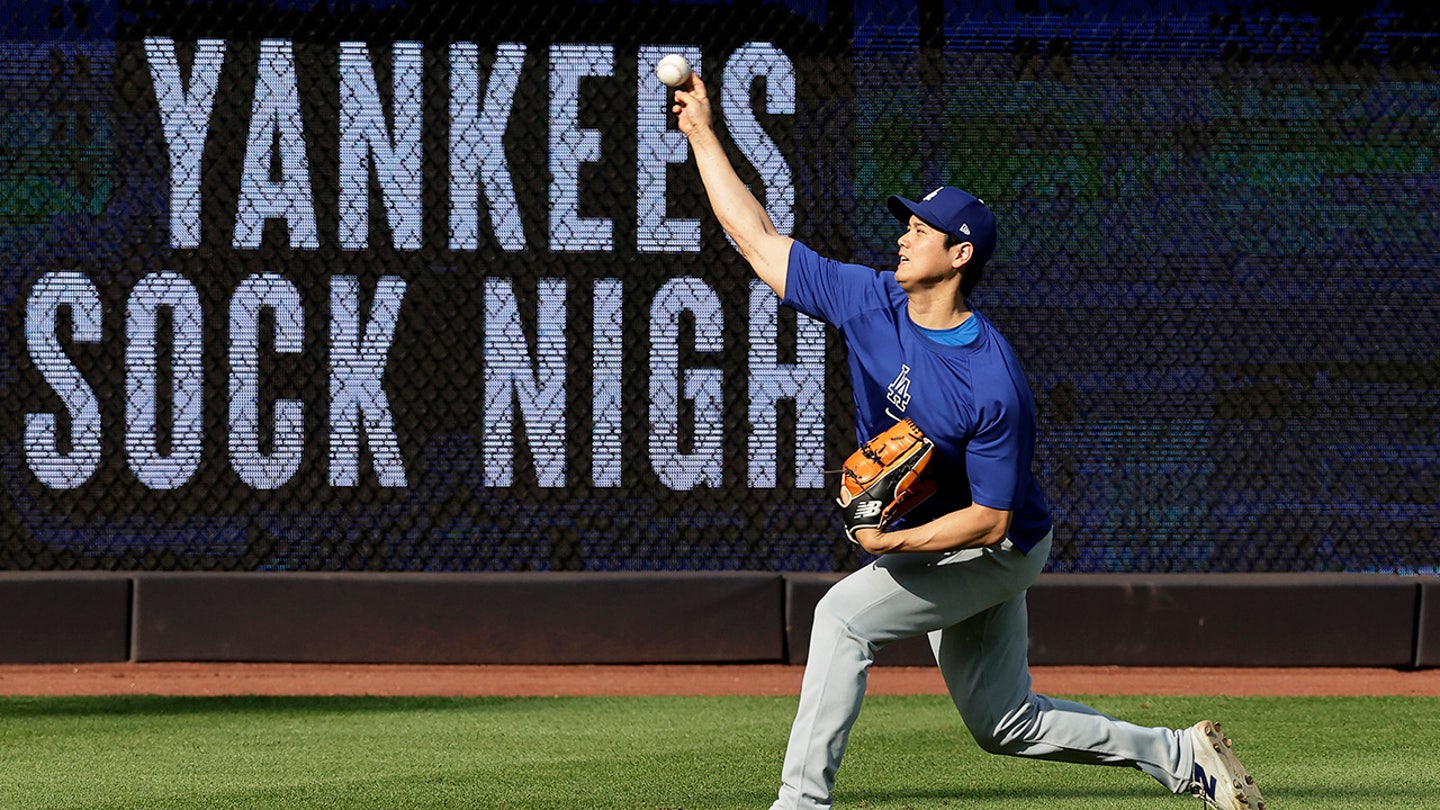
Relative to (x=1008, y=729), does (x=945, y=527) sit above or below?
above

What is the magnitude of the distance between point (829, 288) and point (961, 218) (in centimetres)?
36

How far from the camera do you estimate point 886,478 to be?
3.66 metres

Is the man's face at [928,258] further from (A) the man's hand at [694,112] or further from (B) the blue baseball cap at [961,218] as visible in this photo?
(A) the man's hand at [694,112]

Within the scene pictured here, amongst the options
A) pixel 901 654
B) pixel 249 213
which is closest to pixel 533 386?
pixel 249 213

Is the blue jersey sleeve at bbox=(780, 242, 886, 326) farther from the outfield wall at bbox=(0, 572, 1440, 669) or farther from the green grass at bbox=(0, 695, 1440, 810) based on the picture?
the outfield wall at bbox=(0, 572, 1440, 669)

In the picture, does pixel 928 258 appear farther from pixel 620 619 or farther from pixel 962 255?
pixel 620 619

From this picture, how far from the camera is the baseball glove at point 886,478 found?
3.67 metres

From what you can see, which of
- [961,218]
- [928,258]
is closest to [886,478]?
[928,258]

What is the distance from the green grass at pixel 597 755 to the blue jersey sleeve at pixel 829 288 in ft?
4.99

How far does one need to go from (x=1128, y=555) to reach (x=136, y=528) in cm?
465

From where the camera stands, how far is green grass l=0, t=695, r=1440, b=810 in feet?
15.6

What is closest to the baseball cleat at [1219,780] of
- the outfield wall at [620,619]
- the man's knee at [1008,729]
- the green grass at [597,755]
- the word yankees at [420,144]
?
the man's knee at [1008,729]

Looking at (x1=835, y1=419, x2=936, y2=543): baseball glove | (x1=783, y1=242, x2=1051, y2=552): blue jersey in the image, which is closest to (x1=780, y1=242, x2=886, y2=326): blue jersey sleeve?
(x1=783, y1=242, x2=1051, y2=552): blue jersey

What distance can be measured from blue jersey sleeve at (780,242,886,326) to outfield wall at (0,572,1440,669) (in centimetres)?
376
